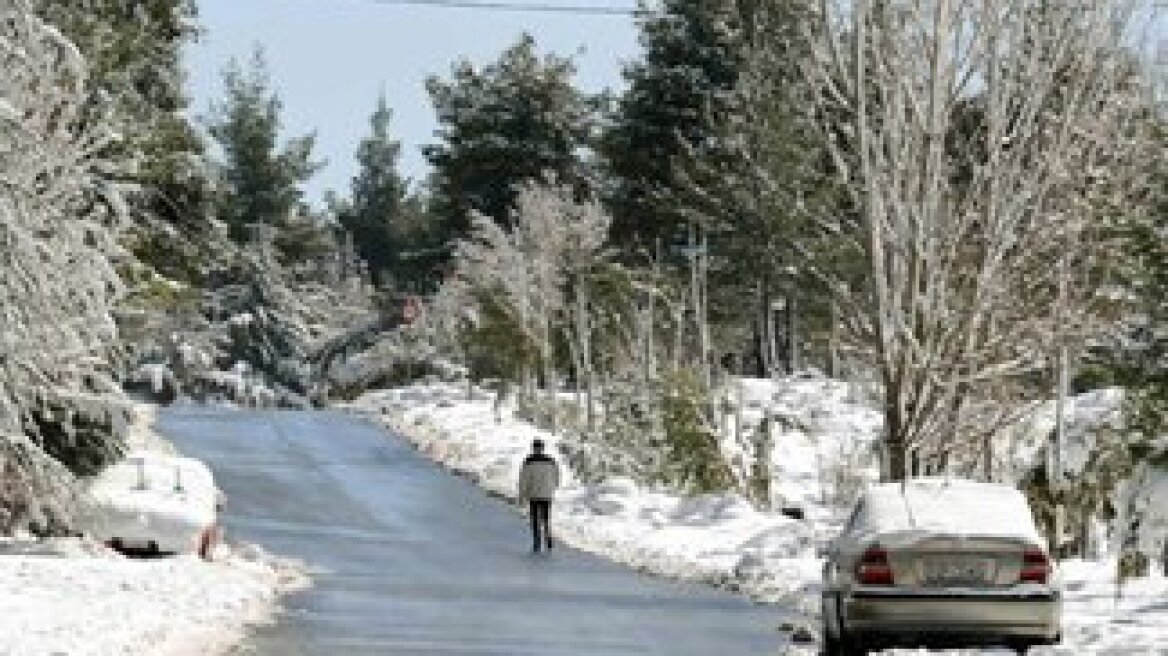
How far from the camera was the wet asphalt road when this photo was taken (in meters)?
19.7

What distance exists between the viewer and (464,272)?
6756cm

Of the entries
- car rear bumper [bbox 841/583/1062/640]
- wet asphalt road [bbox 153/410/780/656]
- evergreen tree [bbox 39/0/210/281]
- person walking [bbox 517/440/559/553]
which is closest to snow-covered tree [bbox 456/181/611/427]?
wet asphalt road [bbox 153/410/780/656]

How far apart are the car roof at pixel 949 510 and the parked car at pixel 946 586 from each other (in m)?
0.02

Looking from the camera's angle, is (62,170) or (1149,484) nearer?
(1149,484)

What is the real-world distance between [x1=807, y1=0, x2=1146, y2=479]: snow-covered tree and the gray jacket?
8.21 meters

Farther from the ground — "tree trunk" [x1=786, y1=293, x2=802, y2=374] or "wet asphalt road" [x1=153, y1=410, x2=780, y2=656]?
"tree trunk" [x1=786, y1=293, x2=802, y2=374]

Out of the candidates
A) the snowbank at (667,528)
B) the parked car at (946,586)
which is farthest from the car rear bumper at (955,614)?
the snowbank at (667,528)

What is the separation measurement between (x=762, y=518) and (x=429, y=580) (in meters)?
7.99

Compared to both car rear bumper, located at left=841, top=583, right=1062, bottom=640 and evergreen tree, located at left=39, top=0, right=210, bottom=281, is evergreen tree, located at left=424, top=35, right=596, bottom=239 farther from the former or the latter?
car rear bumper, located at left=841, top=583, right=1062, bottom=640

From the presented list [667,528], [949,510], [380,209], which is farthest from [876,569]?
[380,209]

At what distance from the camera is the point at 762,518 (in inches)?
1323

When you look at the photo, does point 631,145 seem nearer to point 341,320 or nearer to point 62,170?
point 341,320

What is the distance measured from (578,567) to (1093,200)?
8.47m

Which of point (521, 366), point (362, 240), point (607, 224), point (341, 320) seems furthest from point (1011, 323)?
point (362, 240)
